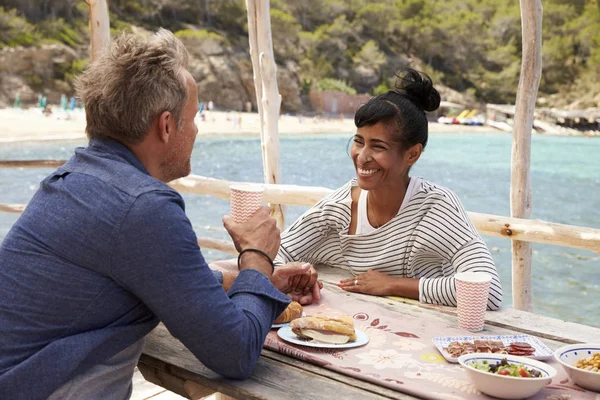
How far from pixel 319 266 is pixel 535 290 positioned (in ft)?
32.5

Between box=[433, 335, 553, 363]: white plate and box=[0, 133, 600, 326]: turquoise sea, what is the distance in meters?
8.11

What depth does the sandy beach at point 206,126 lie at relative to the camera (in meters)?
23.3

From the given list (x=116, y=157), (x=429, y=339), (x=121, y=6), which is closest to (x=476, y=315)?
(x=429, y=339)

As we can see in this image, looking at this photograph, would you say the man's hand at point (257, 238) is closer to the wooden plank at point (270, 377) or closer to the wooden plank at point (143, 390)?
the wooden plank at point (270, 377)

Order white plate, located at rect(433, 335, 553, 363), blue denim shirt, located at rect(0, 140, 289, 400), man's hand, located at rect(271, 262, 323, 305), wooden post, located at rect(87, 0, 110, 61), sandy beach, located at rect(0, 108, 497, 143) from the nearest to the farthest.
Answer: blue denim shirt, located at rect(0, 140, 289, 400)
white plate, located at rect(433, 335, 553, 363)
man's hand, located at rect(271, 262, 323, 305)
wooden post, located at rect(87, 0, 110, 61)
sandy beach, located at rect(0, 108, 497, 143)

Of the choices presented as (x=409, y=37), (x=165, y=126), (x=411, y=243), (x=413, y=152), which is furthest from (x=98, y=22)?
(x=409, y=37)

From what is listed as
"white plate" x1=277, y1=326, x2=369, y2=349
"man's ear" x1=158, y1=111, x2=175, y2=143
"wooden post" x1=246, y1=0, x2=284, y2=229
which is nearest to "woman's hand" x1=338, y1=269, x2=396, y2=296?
"white plate" x1=277, y1=326, x2=369, y2=349

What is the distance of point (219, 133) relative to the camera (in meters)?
28.7

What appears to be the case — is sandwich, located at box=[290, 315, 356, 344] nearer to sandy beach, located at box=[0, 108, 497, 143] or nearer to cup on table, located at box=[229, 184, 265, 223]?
cup on table, located at box=[229, 184, 265, 223]

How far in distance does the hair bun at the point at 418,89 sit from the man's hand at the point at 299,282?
2.11 ft

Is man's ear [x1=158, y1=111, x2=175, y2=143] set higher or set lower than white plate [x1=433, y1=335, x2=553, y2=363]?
higher

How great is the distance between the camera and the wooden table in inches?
51.0

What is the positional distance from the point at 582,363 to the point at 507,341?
205 mm

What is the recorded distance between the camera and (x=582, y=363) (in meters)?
1.32
